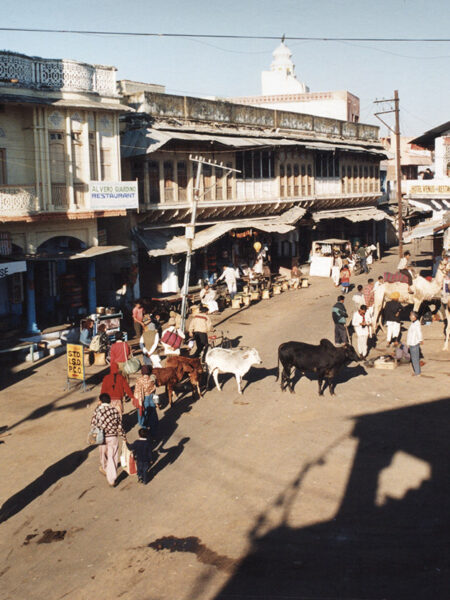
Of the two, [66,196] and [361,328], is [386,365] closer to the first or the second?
[361,328]

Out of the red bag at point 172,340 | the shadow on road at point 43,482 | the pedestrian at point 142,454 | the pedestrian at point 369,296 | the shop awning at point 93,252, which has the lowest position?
the shadow on road at point 43,482

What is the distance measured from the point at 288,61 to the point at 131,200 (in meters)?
53.6

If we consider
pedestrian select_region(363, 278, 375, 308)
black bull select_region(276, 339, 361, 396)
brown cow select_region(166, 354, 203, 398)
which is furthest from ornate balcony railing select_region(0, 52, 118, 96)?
black bull select_region(276, 339, 361, 396)

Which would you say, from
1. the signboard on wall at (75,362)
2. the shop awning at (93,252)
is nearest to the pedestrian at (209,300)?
the shop awning at (93,252)

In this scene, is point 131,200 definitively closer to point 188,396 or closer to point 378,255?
point 188,396

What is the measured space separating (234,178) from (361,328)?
15.5 meters

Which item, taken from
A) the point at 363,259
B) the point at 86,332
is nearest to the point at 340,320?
the point at 86,332

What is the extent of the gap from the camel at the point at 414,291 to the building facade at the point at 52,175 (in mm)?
9593

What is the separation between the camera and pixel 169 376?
16219mm

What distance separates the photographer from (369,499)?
11.2 m

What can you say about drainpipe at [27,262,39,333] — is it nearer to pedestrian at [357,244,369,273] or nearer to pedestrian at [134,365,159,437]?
pedestrian at [134,365,159,437]

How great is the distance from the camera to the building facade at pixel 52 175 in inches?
872

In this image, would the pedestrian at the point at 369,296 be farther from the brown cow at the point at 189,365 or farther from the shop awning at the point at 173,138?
the shop awning at the point at 173,138

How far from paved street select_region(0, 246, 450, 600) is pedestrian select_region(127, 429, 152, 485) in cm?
24
